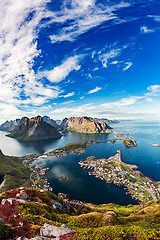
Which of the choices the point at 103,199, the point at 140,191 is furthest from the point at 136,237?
the point at 140,191

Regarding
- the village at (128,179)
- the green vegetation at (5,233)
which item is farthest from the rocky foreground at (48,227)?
the village at (128,179)

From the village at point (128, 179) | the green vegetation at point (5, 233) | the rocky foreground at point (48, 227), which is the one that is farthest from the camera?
the village at point (128, 179)

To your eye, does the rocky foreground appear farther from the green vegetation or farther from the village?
the village

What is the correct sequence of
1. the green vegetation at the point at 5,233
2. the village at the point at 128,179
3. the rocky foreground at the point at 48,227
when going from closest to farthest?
the green vegetation at the point at 5,233 < the rocky foreground at the point at 48,227 < the village at the point at 128,179

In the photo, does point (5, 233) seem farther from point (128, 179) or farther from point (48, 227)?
point (128, 179)

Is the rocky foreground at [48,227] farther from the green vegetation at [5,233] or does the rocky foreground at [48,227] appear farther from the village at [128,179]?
the village at [128,179]

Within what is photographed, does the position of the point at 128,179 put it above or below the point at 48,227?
below

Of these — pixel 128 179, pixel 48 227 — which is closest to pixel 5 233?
pixel 48 227

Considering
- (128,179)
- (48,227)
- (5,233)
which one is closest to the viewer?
(5,233)

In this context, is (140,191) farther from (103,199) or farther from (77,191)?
(77,191)
